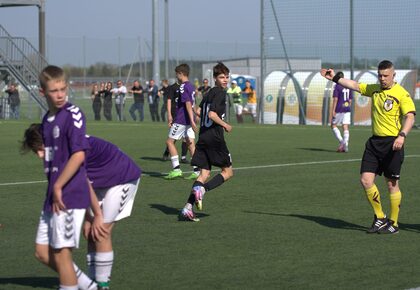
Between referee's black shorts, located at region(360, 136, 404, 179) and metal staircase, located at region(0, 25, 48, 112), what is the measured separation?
29418 millimetres

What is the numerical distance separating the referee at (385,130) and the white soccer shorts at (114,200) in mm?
3926

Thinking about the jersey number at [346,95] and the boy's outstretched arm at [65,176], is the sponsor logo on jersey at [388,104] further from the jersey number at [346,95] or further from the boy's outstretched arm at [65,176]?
the jersey number at [346,95]

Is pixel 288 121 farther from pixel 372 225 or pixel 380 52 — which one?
pixel 372 225

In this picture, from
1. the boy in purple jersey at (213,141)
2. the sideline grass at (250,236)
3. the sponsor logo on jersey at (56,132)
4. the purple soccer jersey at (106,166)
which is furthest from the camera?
the boy in purple jersey at (213,141)

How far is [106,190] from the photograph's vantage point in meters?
7.20

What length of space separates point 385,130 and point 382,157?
11.9 inches

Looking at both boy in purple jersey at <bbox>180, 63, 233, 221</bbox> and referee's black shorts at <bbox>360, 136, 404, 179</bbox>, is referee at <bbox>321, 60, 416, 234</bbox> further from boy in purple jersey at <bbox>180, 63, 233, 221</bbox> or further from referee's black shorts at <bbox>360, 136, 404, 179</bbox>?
boy in purple jersey at <bbox>180, 63, 233, 221</bbox>

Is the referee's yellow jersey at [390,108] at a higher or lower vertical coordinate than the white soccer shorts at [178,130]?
higher

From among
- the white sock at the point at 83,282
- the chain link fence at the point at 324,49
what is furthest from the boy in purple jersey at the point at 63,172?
the chain link fence at the point at 324,49

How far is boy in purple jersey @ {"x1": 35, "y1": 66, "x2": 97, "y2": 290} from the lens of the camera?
20.0 ft

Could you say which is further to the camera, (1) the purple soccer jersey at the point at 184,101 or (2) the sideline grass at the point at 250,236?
(1) the purple soccer jersey at the point at 184,101

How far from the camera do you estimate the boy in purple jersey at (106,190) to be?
7109 mm

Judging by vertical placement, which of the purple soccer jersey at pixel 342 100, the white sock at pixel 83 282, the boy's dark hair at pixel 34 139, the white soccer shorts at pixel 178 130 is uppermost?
the boy's dark hair at pixel 34 139

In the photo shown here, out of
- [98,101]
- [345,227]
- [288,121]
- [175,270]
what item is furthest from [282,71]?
[175,270]
